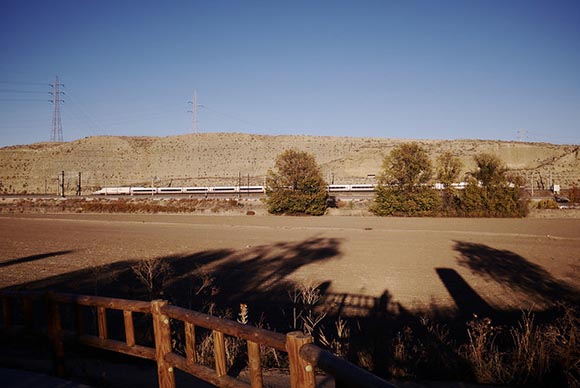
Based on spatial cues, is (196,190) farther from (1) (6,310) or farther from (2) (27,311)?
(2) (27,311)

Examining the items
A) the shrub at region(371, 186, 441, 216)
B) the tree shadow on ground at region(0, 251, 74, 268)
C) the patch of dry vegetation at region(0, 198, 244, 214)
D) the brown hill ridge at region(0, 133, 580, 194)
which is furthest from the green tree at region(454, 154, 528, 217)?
the brown hill ridge at region(0, 133, 580, 194)

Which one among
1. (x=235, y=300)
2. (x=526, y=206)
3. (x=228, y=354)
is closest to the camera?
(x=228, y=354)

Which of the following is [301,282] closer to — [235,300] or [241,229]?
[235,300]

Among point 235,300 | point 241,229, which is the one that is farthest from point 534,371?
point 241,229

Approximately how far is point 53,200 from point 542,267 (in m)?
54.9

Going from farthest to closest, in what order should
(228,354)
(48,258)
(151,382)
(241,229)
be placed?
(241,229) → (48,258) → (228,354) → (151,382)

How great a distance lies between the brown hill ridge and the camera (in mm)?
85875

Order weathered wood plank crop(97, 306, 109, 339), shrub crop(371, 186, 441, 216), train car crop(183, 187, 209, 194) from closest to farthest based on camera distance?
1. weathered wood plank crop(97, 306, 109, 339)
2. shrub crop(371, 186, 441, 216)
3. train car crop(183, 187, 209, 194)

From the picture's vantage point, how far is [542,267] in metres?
16.3

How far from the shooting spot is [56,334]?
568 cm

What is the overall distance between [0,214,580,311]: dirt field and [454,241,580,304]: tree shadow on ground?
34 millimetres

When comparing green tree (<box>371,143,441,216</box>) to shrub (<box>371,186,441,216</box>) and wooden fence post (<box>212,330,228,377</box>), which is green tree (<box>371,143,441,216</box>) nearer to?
shrub (<box>371,186,441,216</box>)

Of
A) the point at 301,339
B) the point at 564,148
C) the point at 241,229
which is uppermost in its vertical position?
the point at 564,148

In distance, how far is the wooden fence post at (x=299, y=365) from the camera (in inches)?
122
